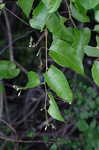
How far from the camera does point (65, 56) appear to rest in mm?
651

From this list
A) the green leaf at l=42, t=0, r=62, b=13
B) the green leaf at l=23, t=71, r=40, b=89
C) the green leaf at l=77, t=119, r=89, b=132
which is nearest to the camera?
the green leaf at l=42, t=0, r=62, b=13

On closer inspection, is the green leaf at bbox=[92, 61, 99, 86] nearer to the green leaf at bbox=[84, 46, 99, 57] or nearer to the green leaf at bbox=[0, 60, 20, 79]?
the green leaf at bbox=[84, 46, 99, 57]

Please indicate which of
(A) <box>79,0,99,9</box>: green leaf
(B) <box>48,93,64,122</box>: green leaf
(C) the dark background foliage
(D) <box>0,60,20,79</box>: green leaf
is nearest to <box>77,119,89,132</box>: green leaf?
(C) the dark background foliage

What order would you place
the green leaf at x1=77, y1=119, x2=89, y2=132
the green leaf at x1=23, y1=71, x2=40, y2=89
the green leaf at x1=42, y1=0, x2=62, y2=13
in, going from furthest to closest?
1. the green leaf at x1=77, y1=119, x2=89, y2=132
2. the green leaf at x1=23, y1=71, x2=40, y2=89
3. the green leaf at x1=42, y1=0, x2=62, y2=13

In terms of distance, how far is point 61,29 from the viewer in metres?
0.69

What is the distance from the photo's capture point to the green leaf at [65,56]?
65 cm

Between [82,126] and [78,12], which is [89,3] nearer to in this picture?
[78,12]

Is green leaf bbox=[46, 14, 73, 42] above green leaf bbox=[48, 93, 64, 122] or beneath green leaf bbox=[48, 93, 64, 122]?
above

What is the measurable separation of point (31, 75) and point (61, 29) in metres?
0.12

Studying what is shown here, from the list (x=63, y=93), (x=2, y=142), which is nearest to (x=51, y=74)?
(x=63, y=93)

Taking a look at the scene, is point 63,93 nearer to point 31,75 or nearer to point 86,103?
point 31,75

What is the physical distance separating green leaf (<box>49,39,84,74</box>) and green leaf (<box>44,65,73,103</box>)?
0.08 feet

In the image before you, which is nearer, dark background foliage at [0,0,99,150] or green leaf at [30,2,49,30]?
green leaf at [30,2,49,30]

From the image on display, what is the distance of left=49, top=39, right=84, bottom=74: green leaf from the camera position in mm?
651
